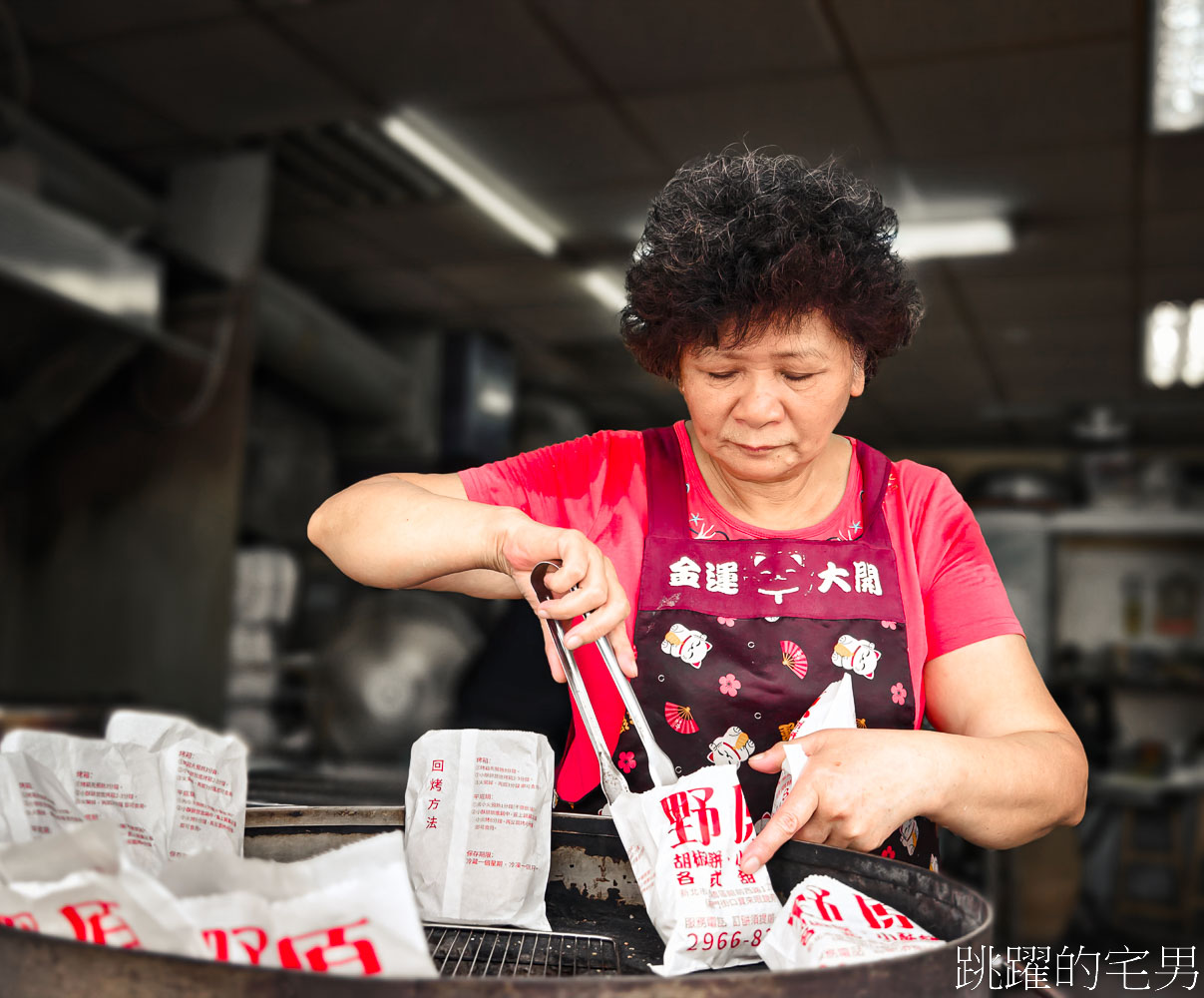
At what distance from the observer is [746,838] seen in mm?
859

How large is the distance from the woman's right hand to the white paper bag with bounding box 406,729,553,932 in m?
0.09

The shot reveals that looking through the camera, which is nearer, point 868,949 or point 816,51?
point 868,949

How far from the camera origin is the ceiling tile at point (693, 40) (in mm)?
2488

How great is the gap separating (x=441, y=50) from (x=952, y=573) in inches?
85.3

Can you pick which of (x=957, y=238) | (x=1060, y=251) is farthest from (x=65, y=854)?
(x=1060, y=251)

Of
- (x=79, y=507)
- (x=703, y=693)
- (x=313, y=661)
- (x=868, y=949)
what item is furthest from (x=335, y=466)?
(x=868, y=949)

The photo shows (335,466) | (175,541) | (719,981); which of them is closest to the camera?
(719,981)

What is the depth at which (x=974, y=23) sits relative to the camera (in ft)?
8.18

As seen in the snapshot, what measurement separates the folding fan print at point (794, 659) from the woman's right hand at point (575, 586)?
0.24 m

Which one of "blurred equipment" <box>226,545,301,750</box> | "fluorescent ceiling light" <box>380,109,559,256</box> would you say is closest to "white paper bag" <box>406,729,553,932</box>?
"fluorescent ceiling light" <box>380,109,559,256</box>

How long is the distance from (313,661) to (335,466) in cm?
112

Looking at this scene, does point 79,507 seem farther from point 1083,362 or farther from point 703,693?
point 1083,362

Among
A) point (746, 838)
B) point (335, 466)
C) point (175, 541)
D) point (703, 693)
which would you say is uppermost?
point (335, 466)

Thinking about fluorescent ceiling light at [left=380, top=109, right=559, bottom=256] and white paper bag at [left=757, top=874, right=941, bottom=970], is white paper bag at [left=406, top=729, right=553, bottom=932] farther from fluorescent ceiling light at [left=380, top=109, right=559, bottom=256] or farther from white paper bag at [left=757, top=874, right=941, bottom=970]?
fluorescent ceiling light at [left=380, top=109, right=559, bottom=256]
